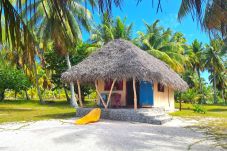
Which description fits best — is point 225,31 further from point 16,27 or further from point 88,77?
point 16,27

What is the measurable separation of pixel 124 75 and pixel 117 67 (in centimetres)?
59

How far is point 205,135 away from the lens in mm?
8773

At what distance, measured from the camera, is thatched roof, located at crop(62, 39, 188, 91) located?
12.5 meters

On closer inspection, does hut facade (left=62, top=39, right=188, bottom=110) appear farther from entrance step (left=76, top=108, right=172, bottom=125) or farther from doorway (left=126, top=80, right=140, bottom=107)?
entrance step (left=76, top=108, right=172, bottom=125)

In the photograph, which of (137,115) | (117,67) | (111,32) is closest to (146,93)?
(117,67)

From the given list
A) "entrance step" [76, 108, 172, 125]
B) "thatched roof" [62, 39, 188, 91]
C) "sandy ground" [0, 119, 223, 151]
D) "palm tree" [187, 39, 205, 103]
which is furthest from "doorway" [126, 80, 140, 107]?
"palm tree" [187, 39, 205, 103]

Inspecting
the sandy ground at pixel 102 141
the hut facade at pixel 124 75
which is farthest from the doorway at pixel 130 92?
the sandy ground at pixel 102 141

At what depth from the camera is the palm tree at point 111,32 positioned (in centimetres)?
2527

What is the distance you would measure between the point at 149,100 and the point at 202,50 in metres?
24.8

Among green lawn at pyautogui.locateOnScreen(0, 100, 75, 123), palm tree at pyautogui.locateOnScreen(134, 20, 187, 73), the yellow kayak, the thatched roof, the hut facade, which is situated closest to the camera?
the yellow kayak

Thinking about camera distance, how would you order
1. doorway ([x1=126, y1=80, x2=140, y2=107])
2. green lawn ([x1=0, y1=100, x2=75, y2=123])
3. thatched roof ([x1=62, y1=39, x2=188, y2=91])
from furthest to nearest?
1. doorway ([x1=126, y1=80, x2=140, y2=107])
2. green lawn ([x1=0, y1=100, x2=75, y2=123])
3. thatched roof ([x1=62, y1=39, x2=188, y2=91])

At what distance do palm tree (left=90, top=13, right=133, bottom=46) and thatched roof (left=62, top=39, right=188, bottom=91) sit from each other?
10223 mm

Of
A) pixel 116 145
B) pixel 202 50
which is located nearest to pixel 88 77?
pixel 116 145

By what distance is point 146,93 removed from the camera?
50.6 feet
